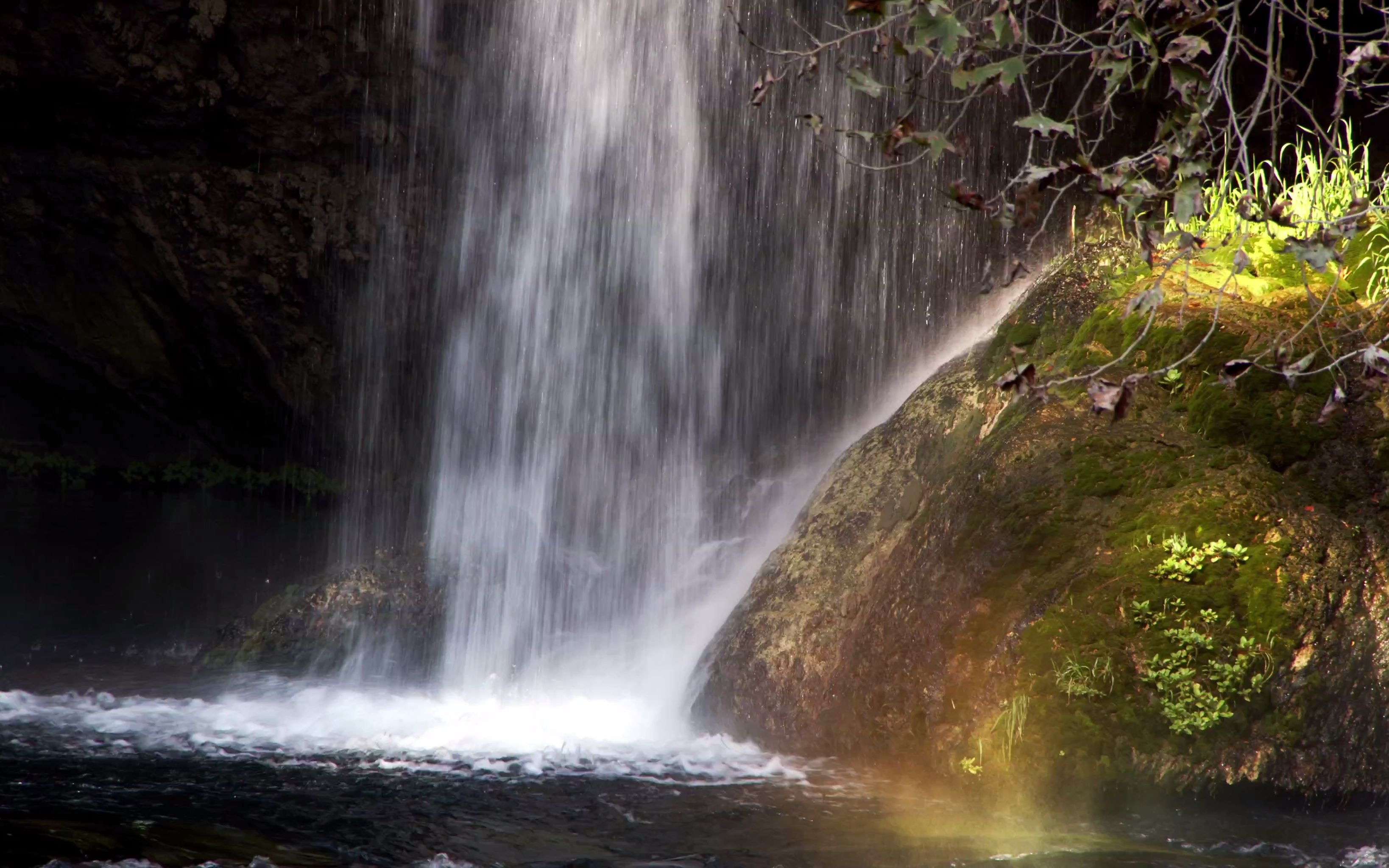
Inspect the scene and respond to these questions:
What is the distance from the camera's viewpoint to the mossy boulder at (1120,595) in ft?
15.8

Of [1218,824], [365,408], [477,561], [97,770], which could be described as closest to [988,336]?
[1218,824]

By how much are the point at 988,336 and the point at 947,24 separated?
4.96m

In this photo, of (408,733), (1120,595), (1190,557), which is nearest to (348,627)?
(408,733)

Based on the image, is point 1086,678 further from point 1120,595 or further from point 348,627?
point 348,627

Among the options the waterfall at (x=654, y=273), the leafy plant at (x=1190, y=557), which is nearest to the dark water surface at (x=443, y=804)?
the leafy plant at (x=1190, y=557)

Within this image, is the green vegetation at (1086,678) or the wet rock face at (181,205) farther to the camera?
the wet rock face at (181,205)

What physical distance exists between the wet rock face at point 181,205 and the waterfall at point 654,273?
50.2 inches

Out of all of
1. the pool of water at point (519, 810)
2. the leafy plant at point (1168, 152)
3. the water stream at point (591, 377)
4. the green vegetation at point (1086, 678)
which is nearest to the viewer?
the leafy plant at point (1168, 152)

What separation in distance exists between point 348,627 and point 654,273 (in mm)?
4489

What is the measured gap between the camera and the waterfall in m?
10.8

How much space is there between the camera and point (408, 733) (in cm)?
663

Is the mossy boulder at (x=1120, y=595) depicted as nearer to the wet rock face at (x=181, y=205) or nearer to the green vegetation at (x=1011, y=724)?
the green vegetation at (x=1011, y=724)

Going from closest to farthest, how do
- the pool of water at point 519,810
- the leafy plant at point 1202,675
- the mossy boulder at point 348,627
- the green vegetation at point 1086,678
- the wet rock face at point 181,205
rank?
1. the pool of water at point 519,810
2. the leafy plant at point 1202,675
3. the green vegetation at point 1086,678
4. the mossy boulder at point 348,627
5. the wet rock face at point 181,205

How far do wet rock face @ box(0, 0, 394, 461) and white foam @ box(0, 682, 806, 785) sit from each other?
701 cm
